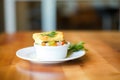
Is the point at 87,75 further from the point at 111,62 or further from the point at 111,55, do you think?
the point at 111,55

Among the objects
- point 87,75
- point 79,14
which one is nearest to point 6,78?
point 87,75

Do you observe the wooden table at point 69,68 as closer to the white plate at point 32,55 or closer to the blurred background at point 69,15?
the white plate at point 32,55

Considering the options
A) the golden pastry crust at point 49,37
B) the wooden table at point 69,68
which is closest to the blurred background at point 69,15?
the wooden table at point 69,68

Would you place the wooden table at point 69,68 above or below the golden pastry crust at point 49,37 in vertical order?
below

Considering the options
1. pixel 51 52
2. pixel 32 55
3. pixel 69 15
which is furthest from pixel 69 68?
pixel 69 15

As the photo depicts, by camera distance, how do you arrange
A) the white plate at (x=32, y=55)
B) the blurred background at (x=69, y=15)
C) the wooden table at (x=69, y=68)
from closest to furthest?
the wooden table at (x=69, y=68)
the white plate at (x=32, y=55)
the blurred background at (x=69, y=15)

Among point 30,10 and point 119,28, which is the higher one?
point 30,10

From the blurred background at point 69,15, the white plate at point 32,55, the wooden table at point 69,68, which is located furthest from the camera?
the blurred background at point 69,15

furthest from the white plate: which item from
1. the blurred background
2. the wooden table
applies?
the blurred background
